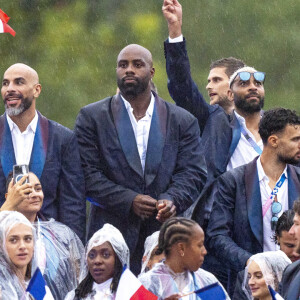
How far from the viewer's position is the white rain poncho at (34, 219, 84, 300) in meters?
11.4

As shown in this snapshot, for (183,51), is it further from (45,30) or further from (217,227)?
(45,30)

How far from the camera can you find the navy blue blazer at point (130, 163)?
11.8m

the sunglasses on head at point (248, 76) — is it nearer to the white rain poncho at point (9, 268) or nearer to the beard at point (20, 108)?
the beard at point (20, 108)

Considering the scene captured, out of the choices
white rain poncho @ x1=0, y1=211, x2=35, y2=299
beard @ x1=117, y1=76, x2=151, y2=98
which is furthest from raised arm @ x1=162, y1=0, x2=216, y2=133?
white rain poncho @ x1=0, y1=211, x2=35, y2=299

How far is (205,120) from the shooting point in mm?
12734

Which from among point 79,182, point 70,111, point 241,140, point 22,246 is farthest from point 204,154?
point 70,111

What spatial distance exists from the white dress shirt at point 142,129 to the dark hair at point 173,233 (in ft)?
2.94

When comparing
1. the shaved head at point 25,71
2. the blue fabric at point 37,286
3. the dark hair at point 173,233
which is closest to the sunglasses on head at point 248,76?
the shaved head at point 25,71

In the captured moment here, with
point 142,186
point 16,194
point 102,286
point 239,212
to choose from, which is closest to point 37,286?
point 102,286

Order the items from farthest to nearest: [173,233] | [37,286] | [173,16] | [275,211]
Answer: [173,16] → [275,211] → [173,233] → [37,286]

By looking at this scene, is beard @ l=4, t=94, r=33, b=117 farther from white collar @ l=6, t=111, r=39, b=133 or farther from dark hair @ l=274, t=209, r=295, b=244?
dark hair @ l=274, t=209, r=295, b=244

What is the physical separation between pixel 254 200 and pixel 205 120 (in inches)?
46.5

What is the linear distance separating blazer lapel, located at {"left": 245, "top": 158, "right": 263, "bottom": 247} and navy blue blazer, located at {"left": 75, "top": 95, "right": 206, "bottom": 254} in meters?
0.38

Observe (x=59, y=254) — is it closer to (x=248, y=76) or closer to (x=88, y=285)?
(x=88, y=285)
